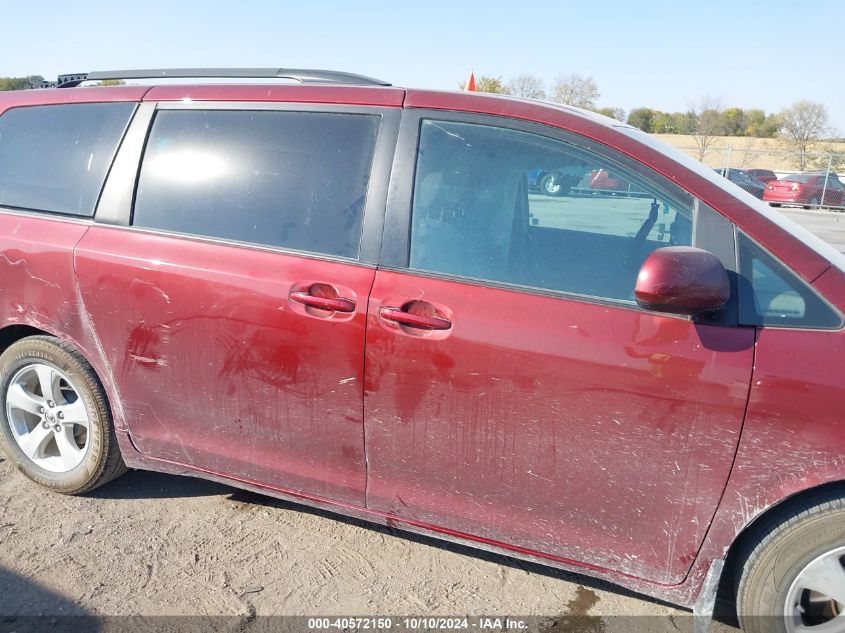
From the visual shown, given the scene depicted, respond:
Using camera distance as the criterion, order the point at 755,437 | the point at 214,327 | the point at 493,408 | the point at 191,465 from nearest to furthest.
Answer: the point at 755,437
the point at 493,408
the point at 214,327
the point at 191,465

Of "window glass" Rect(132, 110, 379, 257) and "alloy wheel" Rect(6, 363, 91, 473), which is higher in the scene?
"window glass" Rect(132, 110, 379, 257)

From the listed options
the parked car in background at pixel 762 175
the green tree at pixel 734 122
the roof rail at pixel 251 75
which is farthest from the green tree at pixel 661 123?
the roof rail at pixel 251 75

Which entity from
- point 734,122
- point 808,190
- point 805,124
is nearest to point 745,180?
point 808,190

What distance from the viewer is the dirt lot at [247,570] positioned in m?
2.52

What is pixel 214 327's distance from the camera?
2.68 m

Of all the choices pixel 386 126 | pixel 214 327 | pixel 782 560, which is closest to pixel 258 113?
pixel 386 126

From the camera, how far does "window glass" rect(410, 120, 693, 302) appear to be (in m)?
2.29

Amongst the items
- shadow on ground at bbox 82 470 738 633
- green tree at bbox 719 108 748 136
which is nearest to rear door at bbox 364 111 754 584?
shadow on ground at bbox 82 470 738 633

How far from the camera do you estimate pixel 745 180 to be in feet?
66.3

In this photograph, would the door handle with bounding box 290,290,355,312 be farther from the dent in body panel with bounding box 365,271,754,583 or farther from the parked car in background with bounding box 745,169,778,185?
the parked car in background with bounding box 745,169,778,185

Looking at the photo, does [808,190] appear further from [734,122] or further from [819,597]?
[734,122]

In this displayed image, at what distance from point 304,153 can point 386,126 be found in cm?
36

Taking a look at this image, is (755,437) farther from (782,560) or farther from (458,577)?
(458,577)

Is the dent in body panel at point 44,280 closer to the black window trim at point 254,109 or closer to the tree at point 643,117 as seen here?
the black window trim at point 254,109
